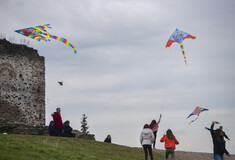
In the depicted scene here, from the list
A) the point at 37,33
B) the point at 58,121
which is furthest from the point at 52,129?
the point at 37,33

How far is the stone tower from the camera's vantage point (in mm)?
27078

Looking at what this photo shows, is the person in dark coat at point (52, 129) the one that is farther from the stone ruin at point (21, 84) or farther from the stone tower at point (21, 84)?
the stone tower at point (21, 84)

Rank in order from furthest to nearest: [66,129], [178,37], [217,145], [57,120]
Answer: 1. [178,37]
2. [66,129]
3. [57,120]
4. [217,145]

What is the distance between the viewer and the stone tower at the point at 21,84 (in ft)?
88.8

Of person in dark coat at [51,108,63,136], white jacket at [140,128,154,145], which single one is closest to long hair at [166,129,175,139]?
white jacket at [140,128,154,145]

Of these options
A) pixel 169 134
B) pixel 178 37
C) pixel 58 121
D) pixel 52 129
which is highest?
pixel 178 37

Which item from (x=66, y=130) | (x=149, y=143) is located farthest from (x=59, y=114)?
(x=149, y=143)

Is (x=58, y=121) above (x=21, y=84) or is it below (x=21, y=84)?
below

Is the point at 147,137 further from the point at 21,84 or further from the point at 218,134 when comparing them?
the point at 21,84

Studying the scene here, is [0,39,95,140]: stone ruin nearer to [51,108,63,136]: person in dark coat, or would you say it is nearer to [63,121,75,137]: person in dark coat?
[63,121,75,137]: person in dark coat

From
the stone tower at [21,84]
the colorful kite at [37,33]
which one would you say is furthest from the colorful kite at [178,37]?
the stone tower at [21,84]

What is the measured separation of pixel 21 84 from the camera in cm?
2831

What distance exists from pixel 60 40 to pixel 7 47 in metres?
7.82

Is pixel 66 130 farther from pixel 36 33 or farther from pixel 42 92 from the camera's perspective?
pixel 42 92
